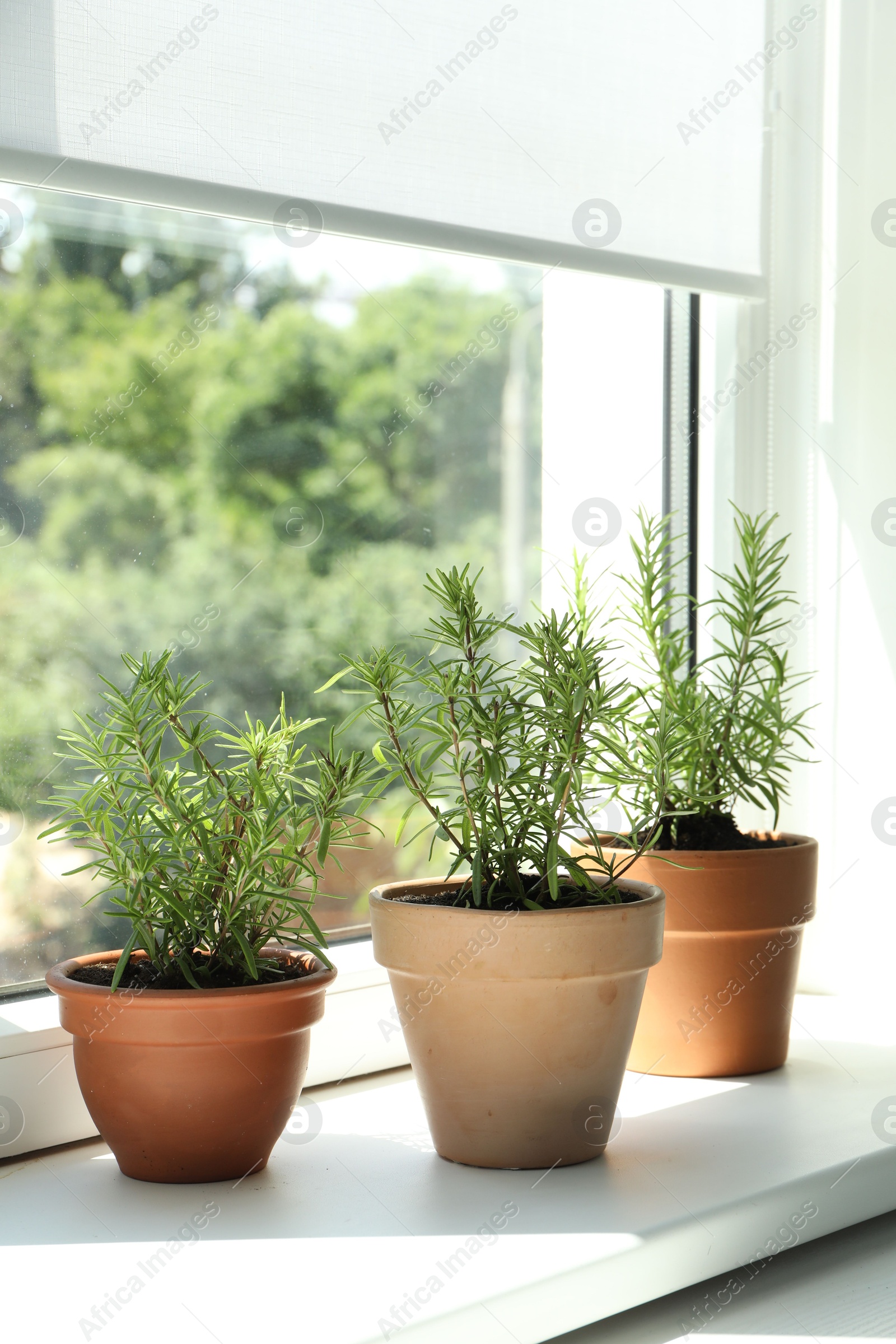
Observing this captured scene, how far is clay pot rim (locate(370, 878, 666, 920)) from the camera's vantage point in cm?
93

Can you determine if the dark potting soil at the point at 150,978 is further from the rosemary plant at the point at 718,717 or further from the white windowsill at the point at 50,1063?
the rosemary plant at the point at 718,717

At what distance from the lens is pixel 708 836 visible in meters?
1.26

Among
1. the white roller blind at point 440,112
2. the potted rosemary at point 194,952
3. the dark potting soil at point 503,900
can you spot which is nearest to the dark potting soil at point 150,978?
the potted rosemary at point 194,952

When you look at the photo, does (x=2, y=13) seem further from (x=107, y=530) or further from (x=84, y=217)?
(x=107, y=530)

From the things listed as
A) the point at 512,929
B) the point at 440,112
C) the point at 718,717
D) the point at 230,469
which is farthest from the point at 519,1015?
the point at 230,469

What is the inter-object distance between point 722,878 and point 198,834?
54 centimetres

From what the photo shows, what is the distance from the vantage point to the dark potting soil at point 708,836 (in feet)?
4.13

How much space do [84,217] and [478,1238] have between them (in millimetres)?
1117

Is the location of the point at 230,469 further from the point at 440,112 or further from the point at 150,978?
the point at 150,978

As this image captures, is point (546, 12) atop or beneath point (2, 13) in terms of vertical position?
atop

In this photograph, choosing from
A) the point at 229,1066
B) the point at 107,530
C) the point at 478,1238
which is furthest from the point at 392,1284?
the point at 107,530

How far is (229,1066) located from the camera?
0.91 meters

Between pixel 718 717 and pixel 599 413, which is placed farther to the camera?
pixel 599 413

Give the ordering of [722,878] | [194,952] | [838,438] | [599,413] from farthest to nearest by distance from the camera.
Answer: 1. [599,413]
2. [838,438]
3. [722,878]
4. [194,952]
